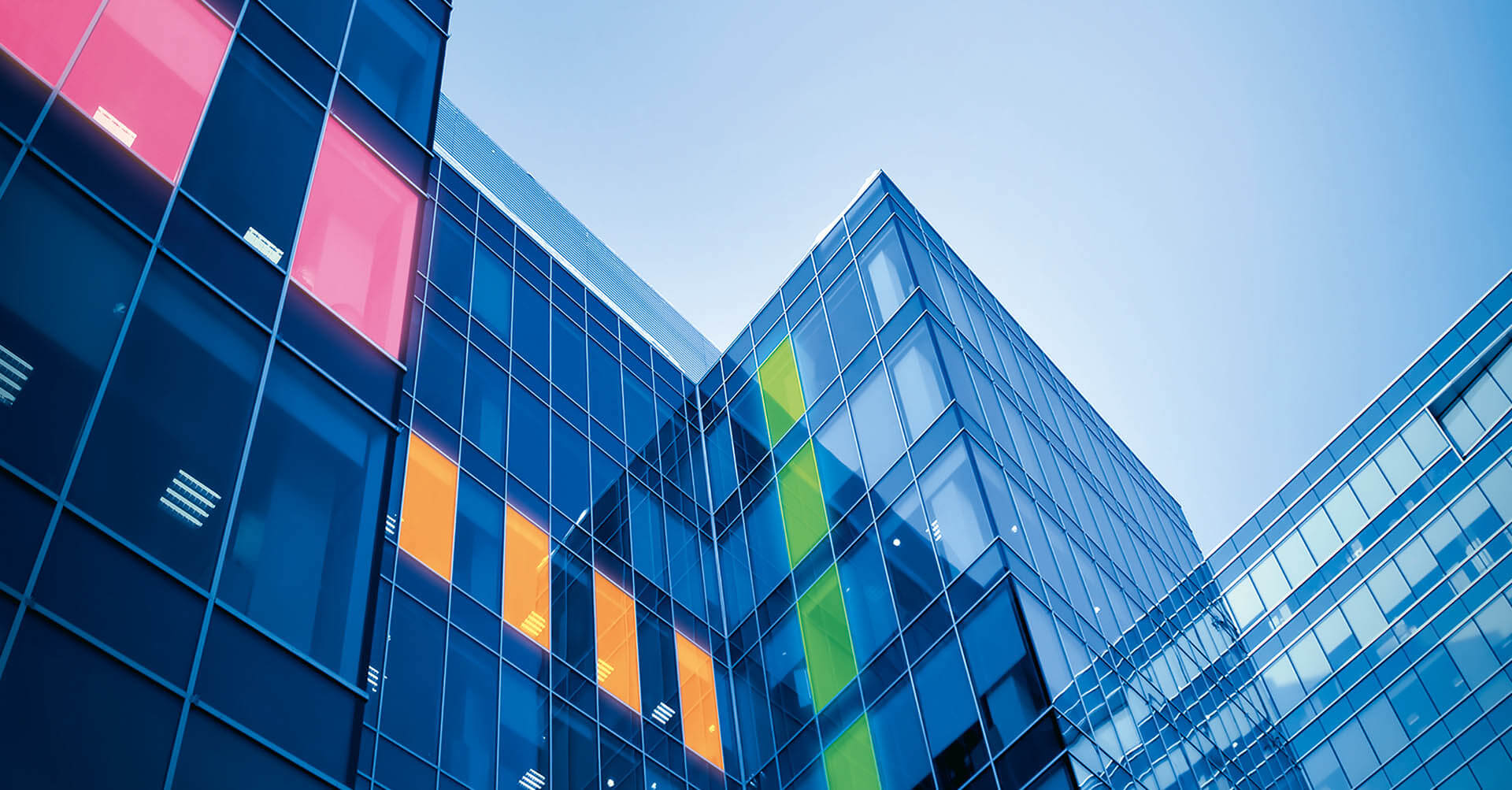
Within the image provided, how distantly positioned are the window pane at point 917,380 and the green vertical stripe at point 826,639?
393 cm

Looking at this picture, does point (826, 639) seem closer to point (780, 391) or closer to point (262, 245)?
point (780, 391)

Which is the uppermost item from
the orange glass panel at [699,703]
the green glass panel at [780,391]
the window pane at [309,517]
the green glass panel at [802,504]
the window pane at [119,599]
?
the green glass panel at [780,391]

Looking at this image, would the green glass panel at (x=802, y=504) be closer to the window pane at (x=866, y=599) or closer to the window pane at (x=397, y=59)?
the window pane at (x=866, y=599)

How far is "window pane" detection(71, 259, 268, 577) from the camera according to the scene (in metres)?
9.63

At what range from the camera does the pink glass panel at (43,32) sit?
11.2 metres

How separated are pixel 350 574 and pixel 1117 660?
1783cm

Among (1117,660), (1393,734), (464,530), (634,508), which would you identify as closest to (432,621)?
(464,530)

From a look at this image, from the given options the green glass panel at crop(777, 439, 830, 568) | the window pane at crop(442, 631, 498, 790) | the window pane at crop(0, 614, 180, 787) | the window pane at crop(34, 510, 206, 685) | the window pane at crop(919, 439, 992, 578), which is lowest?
the window pane at crop(0, 614, 180, 787)

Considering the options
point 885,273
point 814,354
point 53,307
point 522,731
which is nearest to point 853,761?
point 522,731

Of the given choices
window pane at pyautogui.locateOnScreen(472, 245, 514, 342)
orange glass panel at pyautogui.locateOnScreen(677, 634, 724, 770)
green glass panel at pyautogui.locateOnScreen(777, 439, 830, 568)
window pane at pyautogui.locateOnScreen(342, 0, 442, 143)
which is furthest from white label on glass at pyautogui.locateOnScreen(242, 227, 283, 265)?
green glass panel at pyautogui.locateOnScreen(777, 439, 830, 568)

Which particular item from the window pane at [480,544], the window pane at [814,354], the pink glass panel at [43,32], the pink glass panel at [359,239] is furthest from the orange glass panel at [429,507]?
the pink glass panel at [43,32]

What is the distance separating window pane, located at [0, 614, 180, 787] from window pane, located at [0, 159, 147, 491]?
148cm

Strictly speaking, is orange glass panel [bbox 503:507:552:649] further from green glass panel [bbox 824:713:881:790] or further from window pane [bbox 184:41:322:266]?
window pane [bbox 184:41:322:266]

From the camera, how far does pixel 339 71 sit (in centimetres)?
1599
